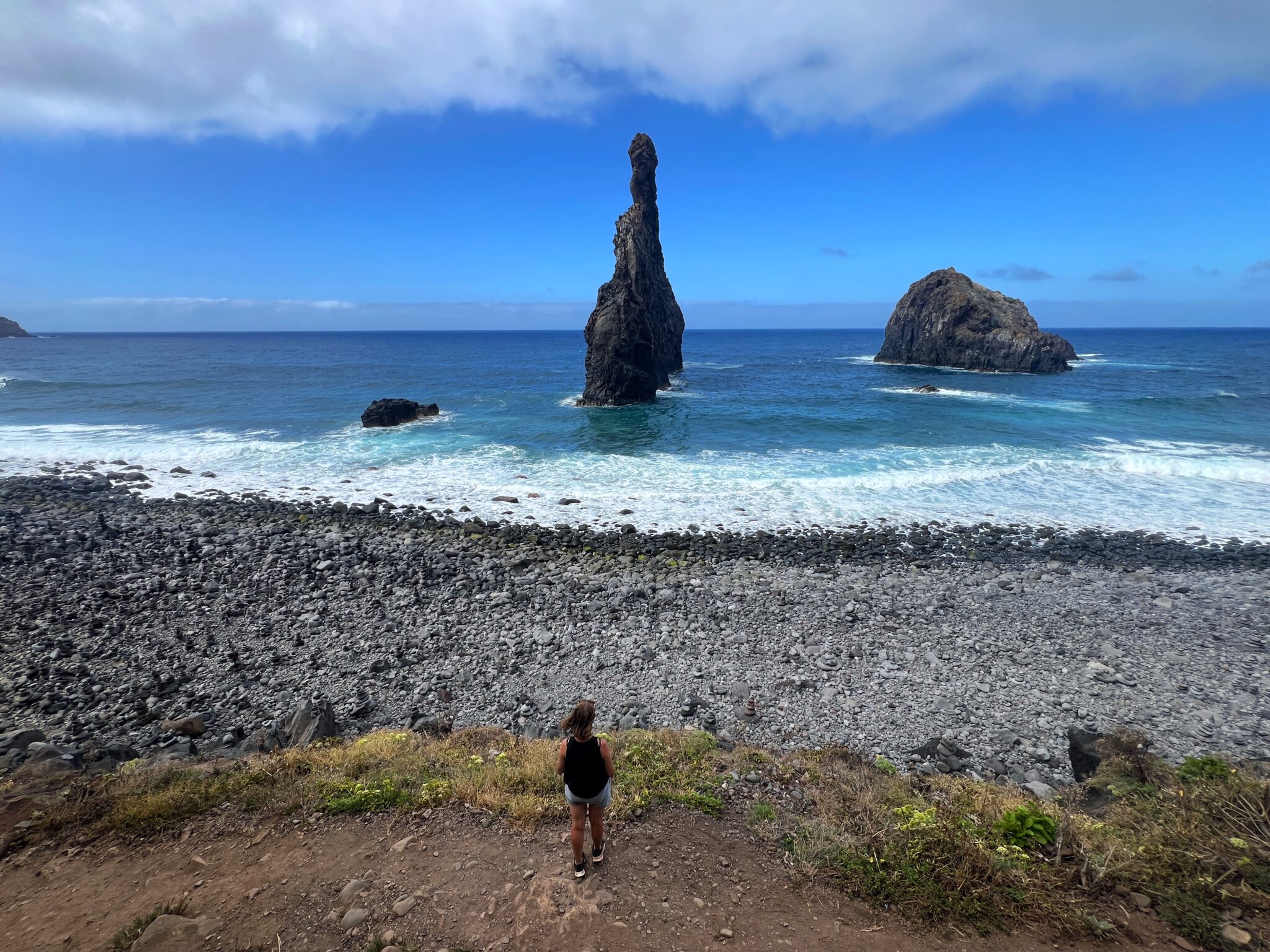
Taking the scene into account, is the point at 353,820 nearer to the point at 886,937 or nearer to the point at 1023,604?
the point at 886,937

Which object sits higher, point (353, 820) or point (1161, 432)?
point (1161, 432)

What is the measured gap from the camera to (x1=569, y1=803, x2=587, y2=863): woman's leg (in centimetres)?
600

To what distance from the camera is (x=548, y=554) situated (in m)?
18.2

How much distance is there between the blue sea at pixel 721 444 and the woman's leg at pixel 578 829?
48.6 feet

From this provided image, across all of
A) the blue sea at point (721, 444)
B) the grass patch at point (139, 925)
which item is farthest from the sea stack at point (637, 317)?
the grass patch at point (139, 925)

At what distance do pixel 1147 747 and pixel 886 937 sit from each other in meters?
7.19

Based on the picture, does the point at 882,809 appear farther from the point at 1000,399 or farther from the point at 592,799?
the point at 1000,399

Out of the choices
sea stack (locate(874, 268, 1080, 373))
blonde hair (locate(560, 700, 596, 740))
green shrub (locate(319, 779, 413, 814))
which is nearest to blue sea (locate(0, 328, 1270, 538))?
sea stack (locate(874, 268, 1080, 373))

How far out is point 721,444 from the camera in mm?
34406

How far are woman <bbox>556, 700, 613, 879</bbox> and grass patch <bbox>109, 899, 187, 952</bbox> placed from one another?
3.82 meters

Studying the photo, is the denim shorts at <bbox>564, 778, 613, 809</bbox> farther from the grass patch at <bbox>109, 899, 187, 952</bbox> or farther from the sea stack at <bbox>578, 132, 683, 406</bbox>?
the sea stack at <bbox>578, 132, 683, 406</bbox>

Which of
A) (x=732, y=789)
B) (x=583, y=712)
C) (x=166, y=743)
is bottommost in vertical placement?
(x=166, y=743)

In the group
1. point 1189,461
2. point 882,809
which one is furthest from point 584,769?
point 1189,461

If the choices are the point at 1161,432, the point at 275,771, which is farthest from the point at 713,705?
the point at 1161,432
